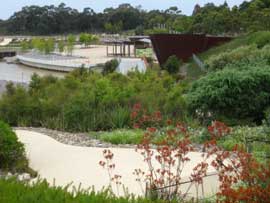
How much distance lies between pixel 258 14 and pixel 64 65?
2089 cm

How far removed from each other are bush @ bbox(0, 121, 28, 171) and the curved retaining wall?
46149 mm

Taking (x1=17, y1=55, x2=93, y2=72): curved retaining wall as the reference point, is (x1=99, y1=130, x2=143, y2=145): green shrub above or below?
above

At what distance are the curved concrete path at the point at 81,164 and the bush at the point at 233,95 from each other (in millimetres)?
3269

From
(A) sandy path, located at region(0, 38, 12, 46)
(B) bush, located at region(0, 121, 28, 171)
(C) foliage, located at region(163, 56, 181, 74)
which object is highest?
(B) bush, located at region(0, 121, 28, 171)

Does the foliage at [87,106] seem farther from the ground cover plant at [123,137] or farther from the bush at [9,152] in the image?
the bush at [9,152]

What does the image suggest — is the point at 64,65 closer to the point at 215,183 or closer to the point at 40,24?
the point at 215,183

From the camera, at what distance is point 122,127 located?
12305 millimetres

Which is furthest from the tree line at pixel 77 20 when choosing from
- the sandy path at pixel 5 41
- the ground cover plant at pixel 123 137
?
the ground cover plant at pixel 123 137

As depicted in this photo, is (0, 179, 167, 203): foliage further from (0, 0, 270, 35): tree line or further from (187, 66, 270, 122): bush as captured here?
(0, 0, 270, 35): tree line

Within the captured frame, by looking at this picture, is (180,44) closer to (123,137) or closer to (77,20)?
(123,137)

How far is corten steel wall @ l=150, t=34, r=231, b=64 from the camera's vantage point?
132 feet

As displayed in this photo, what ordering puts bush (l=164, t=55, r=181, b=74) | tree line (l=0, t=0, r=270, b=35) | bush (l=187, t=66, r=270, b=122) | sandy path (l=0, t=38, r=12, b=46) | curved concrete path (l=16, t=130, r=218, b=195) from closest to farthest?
curved concrete path (l=16, t=130, r=218, b=195), bush (l=187, t=66, r=270, b=122), bush (l=164, t=55, r=181, b=74), sandy path (l=0, t=38, r=12, b=46), tree line (l=0, t=0, r=270, b=35)

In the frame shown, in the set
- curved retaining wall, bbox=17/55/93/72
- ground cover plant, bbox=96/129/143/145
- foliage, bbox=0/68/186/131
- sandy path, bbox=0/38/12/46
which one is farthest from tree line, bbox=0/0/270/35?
ground cover plant, bbox=96/129/143/145

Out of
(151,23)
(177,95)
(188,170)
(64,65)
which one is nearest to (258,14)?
(64,65)
